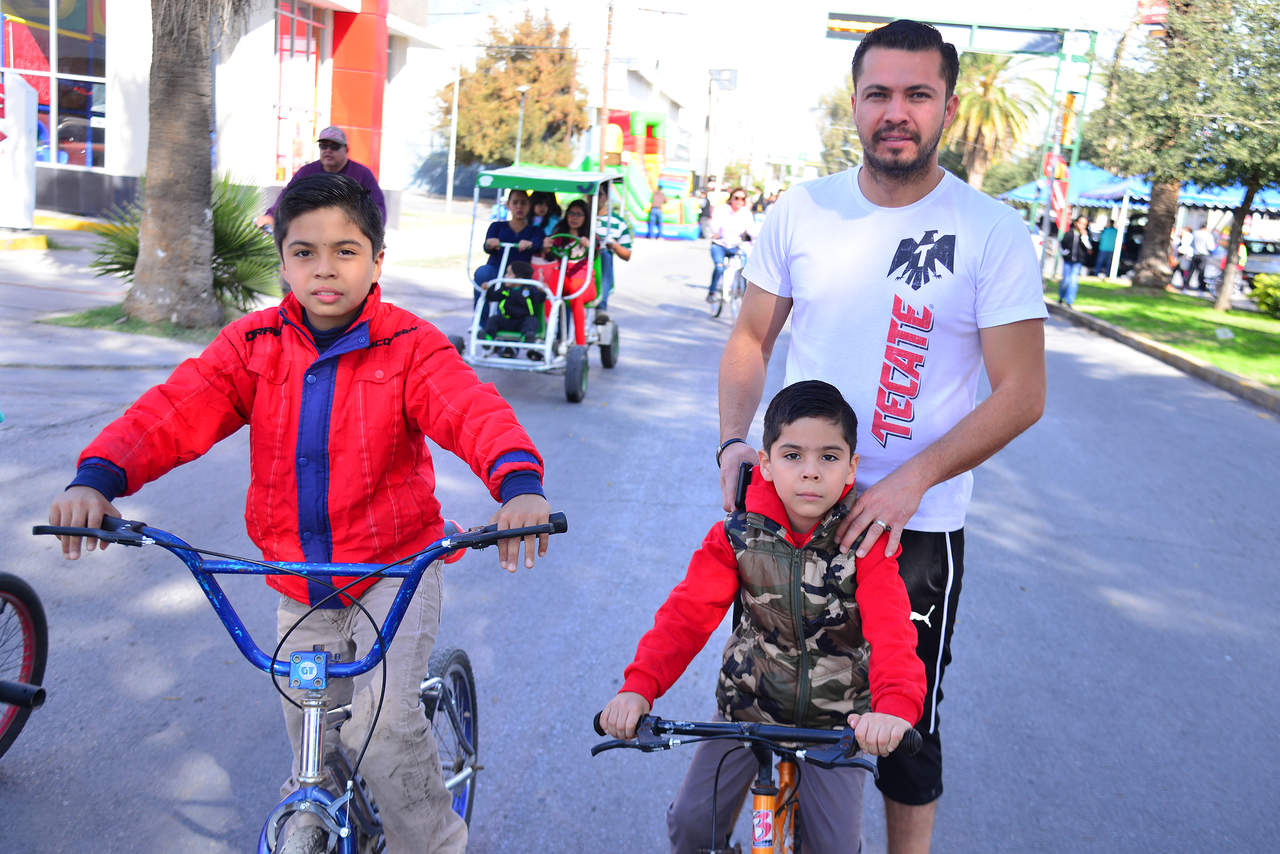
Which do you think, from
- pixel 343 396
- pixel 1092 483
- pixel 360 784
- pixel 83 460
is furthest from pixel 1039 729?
pixel 1092 483

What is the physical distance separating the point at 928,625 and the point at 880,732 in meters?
0.78

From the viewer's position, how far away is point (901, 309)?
270cm

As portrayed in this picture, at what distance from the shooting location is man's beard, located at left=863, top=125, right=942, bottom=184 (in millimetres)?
2645

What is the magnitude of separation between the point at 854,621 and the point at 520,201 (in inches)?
362

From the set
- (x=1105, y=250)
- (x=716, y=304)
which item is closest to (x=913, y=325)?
Result: (x=716, y=304)

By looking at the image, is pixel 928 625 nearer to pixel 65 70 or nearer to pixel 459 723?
pixel 459 723

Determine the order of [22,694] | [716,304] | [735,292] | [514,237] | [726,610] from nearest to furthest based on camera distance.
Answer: [726,610] < [22,694] < [514,237] < [716,304] < [735,292]

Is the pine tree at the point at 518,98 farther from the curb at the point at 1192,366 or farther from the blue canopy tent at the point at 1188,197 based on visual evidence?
the curb at the point at 1192,366

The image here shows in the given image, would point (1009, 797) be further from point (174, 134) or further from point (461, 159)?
point (461, 159)

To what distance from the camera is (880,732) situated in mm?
2109

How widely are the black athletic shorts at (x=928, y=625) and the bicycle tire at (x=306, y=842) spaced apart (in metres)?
1.35

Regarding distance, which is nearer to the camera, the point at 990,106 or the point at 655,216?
the point at 655,216

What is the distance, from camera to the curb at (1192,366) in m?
14.0

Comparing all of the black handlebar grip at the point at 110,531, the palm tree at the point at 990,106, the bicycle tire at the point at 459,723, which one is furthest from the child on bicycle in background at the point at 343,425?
the palm tree at the point at 990,106
